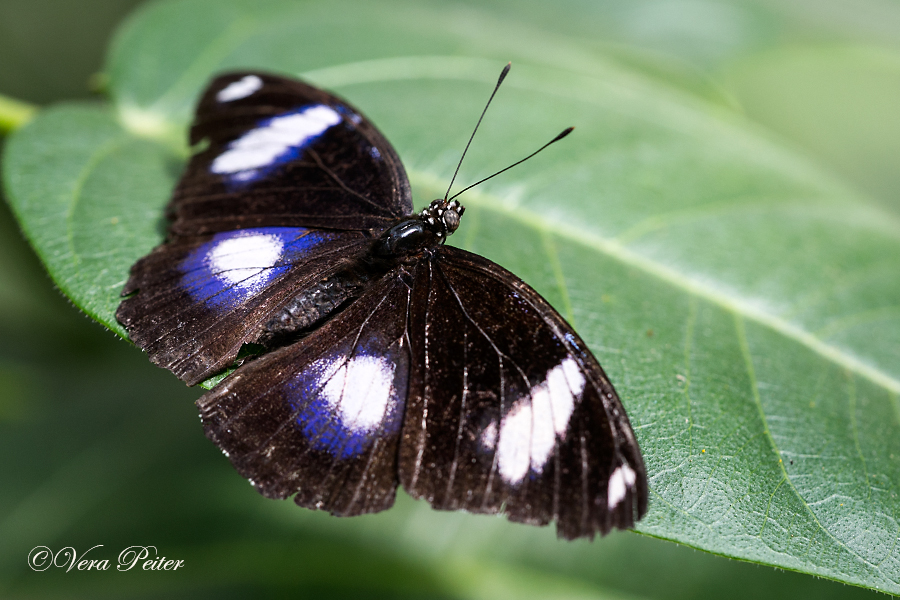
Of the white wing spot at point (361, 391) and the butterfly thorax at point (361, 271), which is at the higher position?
the butterfly thorax at point (361, 271)

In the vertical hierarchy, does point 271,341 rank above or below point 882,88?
below

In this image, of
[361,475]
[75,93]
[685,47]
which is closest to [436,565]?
[361,475]

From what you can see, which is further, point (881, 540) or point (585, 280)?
point (585, 280)

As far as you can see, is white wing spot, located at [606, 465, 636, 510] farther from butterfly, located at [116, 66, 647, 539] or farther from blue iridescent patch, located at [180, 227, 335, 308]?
blue iridescent patch, located at [180, 227, 335, 308]

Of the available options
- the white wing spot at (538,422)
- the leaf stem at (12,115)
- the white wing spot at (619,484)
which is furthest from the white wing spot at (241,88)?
the white wing spot at (619,484)

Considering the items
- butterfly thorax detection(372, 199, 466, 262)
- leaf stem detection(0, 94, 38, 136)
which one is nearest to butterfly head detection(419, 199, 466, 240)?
butterfly thorax detection(372, 199, 466, 262)

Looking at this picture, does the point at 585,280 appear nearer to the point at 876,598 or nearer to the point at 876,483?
the point at 876,483

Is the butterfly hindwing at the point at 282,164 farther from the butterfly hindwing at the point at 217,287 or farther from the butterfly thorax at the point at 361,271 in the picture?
the butterfly thorax at the point at 361,271
